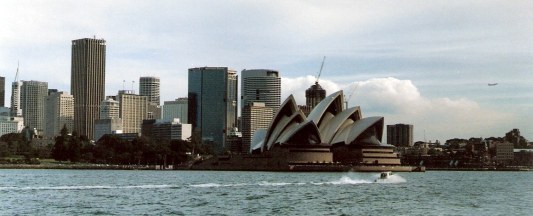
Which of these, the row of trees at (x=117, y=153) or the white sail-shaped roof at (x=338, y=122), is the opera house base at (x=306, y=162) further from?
the row of trees at (x=117, y=153)

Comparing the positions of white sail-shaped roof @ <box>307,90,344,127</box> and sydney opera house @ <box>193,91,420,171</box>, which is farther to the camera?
sydney opera house @ <box>193,91,420,171</box>

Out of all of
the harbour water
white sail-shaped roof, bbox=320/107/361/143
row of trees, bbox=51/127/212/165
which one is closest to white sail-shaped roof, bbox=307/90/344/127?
white sail-shaped roof, bbox=320/107/361/143

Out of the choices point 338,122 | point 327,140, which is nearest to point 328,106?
point 338,122

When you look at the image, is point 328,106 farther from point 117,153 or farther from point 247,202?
point 247,202

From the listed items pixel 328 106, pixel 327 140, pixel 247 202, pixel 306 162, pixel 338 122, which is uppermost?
pixel 328 106

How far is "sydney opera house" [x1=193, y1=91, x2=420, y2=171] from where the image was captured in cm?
14300

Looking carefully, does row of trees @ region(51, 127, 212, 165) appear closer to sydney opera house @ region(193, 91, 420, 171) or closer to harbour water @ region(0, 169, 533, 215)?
sydney opera house @ region(193, 91, 420, 171)

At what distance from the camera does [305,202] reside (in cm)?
5128

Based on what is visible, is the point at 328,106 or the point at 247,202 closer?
the point at 247,202

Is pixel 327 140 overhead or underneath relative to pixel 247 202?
overhead

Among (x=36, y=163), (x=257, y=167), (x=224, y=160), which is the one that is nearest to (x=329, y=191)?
(x=257, y=167)

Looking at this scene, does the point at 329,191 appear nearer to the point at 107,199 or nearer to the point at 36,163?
the point at 107,199

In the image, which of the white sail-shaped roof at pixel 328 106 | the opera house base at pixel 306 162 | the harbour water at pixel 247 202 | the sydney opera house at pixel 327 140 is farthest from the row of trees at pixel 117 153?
the harbour water at pixel 247 202

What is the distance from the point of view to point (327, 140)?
147m
